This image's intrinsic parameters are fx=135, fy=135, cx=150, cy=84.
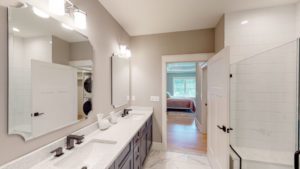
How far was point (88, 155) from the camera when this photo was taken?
1.40 meters

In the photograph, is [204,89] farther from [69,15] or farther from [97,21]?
[69,15]

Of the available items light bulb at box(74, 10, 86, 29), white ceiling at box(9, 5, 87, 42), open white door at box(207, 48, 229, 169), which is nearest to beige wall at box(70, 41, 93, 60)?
white ceiling at box(9, 5, 87, 42)

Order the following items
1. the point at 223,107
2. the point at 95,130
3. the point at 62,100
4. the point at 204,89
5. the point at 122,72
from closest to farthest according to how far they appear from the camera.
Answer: the point at 62,100, the point at 95,130, the point at 223,107, the point at 122,72, the point at 204,89

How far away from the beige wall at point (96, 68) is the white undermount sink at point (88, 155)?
0.76ft

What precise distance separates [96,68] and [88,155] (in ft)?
3.57

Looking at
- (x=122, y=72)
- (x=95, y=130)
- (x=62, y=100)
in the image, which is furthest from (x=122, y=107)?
(x=62, y=100)

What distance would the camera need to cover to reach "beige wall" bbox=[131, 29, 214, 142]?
2883 millimetres

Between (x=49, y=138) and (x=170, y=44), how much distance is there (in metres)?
2.62

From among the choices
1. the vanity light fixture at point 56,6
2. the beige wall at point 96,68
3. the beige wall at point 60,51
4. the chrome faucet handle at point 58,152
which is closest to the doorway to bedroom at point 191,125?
the beige wall at point 96,68

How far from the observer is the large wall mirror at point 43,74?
961 millimetres

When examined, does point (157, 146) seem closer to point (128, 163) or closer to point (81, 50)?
point (128, 163)

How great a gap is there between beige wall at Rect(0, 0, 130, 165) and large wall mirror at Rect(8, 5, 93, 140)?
0.04 m

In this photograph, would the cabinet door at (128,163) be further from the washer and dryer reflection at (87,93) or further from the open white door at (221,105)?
the open white door at (221,105)

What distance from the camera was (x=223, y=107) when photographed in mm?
1924
